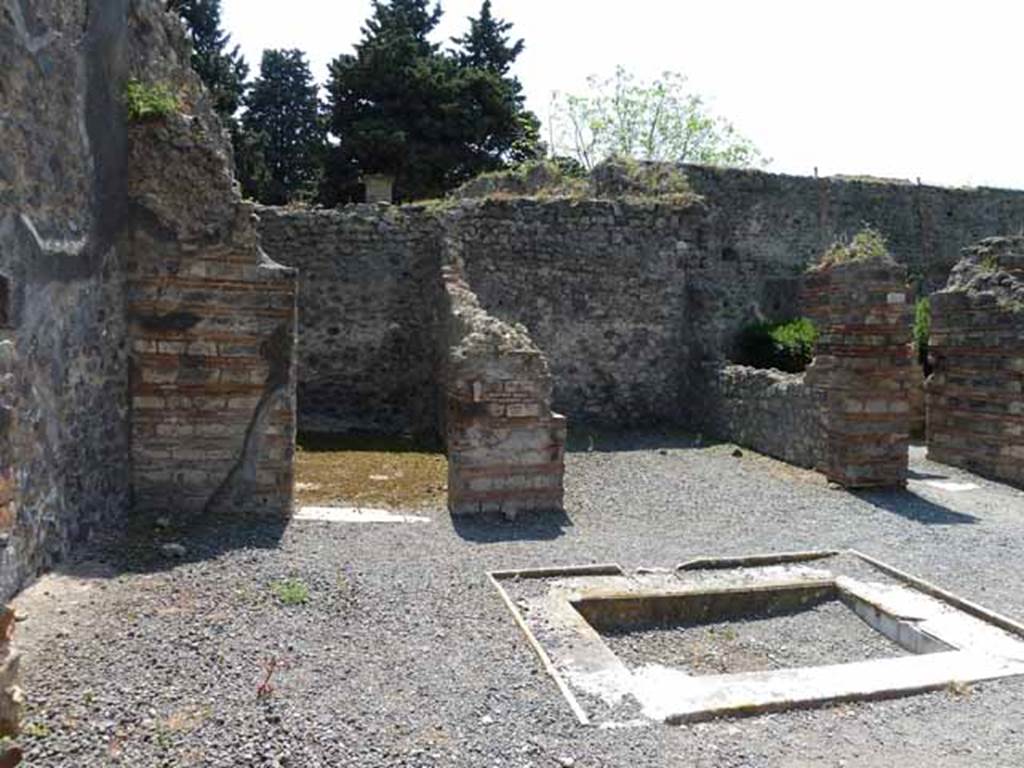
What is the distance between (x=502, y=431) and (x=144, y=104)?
3884mm

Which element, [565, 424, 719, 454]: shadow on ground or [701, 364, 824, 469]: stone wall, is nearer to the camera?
[701, 364, 824, 469]: stone wall

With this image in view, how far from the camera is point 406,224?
12.9 m

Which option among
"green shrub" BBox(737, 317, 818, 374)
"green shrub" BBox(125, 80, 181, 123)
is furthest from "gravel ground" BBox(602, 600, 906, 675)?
"green shrub" BBox(737, 317, 818, 374)

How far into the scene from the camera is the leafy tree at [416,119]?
88.4 feet

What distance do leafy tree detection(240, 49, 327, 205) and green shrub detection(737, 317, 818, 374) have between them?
61.3 feet

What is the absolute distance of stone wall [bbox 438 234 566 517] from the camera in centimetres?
753

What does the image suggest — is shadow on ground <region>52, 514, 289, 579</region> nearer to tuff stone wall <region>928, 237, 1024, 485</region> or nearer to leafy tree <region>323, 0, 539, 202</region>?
tuff stone wall <region>928, 237, 1024, 485</region>

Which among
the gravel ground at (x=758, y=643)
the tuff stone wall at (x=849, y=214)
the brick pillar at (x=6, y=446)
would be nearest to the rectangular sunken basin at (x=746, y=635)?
the gravel ground at (x=758, y=643)

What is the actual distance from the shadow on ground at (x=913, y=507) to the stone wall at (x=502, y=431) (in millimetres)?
3332

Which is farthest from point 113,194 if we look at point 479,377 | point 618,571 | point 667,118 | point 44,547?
point 667,118

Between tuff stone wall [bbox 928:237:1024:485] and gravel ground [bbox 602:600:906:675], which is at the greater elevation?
tuff stone wall [bbox 928:237:1024:485]

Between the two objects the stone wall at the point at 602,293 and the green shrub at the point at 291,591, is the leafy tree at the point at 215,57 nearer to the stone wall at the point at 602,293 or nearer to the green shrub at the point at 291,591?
the stone wall at the point at 602,293

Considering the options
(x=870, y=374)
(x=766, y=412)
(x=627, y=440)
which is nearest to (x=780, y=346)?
(x=766, y=412)

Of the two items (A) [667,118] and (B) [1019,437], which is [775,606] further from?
(A) [667,118]
